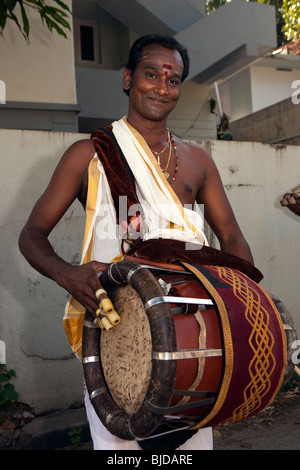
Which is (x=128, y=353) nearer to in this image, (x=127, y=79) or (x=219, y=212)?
(x=219, y=212)

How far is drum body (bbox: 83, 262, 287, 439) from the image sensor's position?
1.56 metres

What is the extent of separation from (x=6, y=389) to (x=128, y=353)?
2383mm

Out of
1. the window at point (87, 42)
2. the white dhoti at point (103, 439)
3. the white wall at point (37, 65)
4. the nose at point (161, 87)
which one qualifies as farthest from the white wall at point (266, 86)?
the white dhoti at point (103, 439)

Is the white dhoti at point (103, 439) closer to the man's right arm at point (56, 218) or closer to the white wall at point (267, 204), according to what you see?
the man's right arm at point (56, 218)

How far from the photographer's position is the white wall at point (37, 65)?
6.09 meters

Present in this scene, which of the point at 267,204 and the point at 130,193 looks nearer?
the point at 130,193

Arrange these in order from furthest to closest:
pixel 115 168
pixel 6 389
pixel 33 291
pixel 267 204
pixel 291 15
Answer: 1. pixel 291 15
2. pixel 267 204
3. pixel 33 291
4. pixel 6 389
5. pixel 115 168

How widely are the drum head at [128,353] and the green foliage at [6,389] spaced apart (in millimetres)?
2214

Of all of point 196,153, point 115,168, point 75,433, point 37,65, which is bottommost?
point 75,433

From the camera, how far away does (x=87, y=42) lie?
A: 34.3ft

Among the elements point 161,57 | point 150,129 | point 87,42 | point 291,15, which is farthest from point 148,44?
point 291,15

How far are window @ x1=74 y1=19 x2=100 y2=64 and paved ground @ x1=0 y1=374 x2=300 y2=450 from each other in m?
8.04
